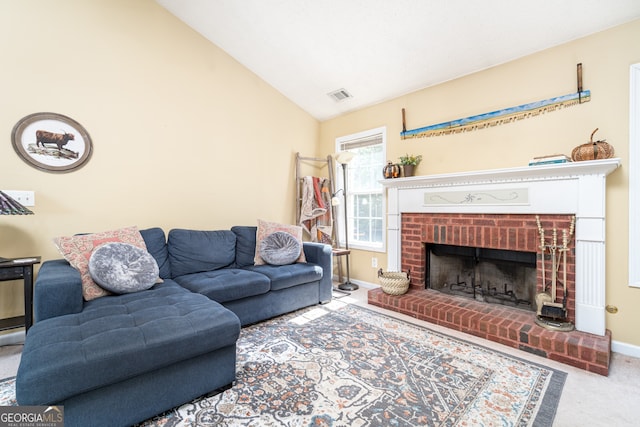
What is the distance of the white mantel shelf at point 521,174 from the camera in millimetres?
2070

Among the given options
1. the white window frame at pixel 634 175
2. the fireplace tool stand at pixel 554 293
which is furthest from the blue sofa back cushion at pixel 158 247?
the white window frame at pixel 634 175

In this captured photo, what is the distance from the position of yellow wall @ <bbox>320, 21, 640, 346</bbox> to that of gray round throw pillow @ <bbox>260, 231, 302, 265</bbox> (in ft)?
5.59

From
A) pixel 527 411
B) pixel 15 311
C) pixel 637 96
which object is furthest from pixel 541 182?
pixel 15 311

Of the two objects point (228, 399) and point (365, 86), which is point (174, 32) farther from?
point (228, 399)

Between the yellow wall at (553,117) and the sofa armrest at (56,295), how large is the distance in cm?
327

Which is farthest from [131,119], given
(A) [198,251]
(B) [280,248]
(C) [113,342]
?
(C) [113,342]

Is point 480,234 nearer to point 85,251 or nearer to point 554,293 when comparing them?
point 554,293


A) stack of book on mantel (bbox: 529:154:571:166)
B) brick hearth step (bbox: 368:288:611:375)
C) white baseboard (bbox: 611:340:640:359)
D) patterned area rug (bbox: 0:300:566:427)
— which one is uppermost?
stack of book on mantel (bbox: 529:154:571:166)

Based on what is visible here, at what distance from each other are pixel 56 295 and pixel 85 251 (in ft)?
1.71

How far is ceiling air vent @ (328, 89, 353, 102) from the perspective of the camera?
366cm

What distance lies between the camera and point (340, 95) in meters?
3.74

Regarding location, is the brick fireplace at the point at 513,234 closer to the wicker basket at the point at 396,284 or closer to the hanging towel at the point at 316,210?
the wicker basket at the point at 396,284

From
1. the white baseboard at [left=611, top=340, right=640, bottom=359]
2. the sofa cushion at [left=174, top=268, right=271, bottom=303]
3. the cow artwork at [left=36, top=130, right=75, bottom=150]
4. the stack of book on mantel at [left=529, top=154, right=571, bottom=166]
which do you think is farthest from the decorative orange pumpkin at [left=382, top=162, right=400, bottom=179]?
the cow artwork at [left=36, top=130, right=75, bottom=150]

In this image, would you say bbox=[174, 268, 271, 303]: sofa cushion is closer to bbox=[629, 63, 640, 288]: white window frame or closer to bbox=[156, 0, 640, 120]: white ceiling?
bbox=[156, 0, 640, 120]: white ceiling
